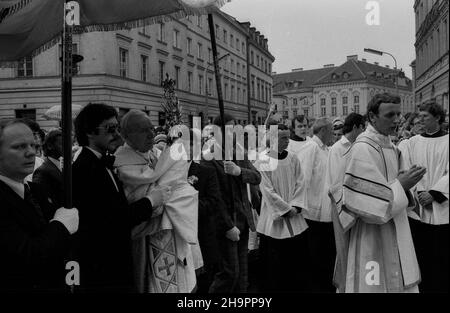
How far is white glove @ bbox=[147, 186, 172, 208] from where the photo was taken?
306cm

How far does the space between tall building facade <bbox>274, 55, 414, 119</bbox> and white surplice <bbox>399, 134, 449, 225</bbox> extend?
1.07ft

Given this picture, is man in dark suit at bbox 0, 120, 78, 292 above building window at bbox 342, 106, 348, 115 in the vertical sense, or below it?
below

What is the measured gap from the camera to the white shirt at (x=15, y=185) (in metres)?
2.46

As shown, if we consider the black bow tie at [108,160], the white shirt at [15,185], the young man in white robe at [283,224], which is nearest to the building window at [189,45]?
the black bow tie at [108,160]

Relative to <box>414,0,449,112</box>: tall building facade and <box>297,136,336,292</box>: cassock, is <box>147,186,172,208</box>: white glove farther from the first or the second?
<box>297,136,336,292</box>: cassock

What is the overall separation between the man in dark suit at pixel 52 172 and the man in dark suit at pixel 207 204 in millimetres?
1082

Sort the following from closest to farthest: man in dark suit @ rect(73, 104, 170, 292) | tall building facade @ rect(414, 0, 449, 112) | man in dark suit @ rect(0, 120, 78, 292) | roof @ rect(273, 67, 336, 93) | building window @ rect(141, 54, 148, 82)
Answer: man in dark suit @ rect(0, 120, 78, 292) < tall building facade @ rect(414, 0, 449, 112) < man in dark suit @ rect(73, 104, 170, 292) < roof @ rect(273, 67, 336, 93) < building window @ rect(141, 54, 148, 82)

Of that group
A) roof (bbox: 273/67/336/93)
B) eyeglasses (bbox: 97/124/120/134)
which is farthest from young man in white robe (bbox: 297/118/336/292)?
eyeglasses (bbox: 97/124/120/134)

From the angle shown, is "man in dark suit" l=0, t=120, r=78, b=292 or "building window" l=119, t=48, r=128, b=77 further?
"building window" l=119, t=48, r=128, b=77

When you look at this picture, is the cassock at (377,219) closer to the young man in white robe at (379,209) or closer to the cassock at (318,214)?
the young man in white robe at (379,209)

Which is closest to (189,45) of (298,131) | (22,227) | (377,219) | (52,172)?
(52,172)

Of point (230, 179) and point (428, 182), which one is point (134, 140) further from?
point (428, 182)

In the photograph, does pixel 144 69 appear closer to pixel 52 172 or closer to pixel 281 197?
pixel 52 172

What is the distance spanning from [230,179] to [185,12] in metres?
1.69
